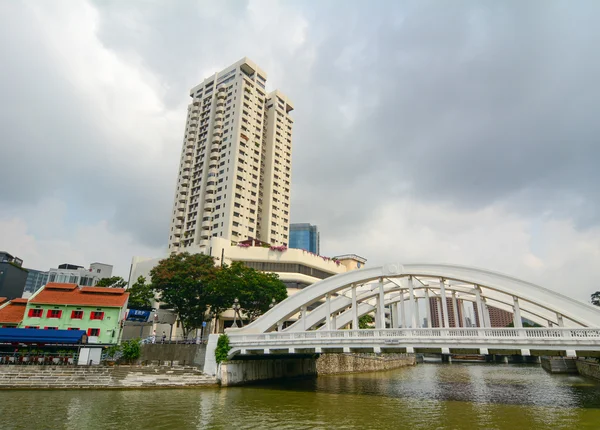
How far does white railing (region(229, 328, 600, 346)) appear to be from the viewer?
19.8m

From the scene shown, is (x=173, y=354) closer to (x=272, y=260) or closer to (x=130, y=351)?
(x=130, y=351)

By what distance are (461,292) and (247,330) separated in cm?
1689

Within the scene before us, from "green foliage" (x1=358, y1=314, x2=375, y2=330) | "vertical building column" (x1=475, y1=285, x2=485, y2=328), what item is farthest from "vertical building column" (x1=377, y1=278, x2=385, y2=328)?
"green foliage" (x1=358, y1=314, x2=375, y2=330)

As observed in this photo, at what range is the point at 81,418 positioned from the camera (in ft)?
54.4

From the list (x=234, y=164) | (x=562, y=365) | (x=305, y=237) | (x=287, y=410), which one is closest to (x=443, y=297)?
(x=287, y=410)

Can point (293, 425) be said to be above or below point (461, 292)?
below

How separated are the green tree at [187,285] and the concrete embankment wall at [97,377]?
13618mm

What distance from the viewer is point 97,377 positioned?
25.1m

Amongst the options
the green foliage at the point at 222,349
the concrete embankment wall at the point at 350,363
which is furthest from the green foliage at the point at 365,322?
the green foliage at the point at 222,349

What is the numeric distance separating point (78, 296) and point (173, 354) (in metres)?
10.8

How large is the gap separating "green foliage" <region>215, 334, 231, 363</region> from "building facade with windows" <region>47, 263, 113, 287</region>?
8483 centimetres

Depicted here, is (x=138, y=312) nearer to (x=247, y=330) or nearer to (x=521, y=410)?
(x=247, y=330)

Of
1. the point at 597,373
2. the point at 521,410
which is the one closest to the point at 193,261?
the point at 521,410

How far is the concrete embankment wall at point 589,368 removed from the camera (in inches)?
1468
